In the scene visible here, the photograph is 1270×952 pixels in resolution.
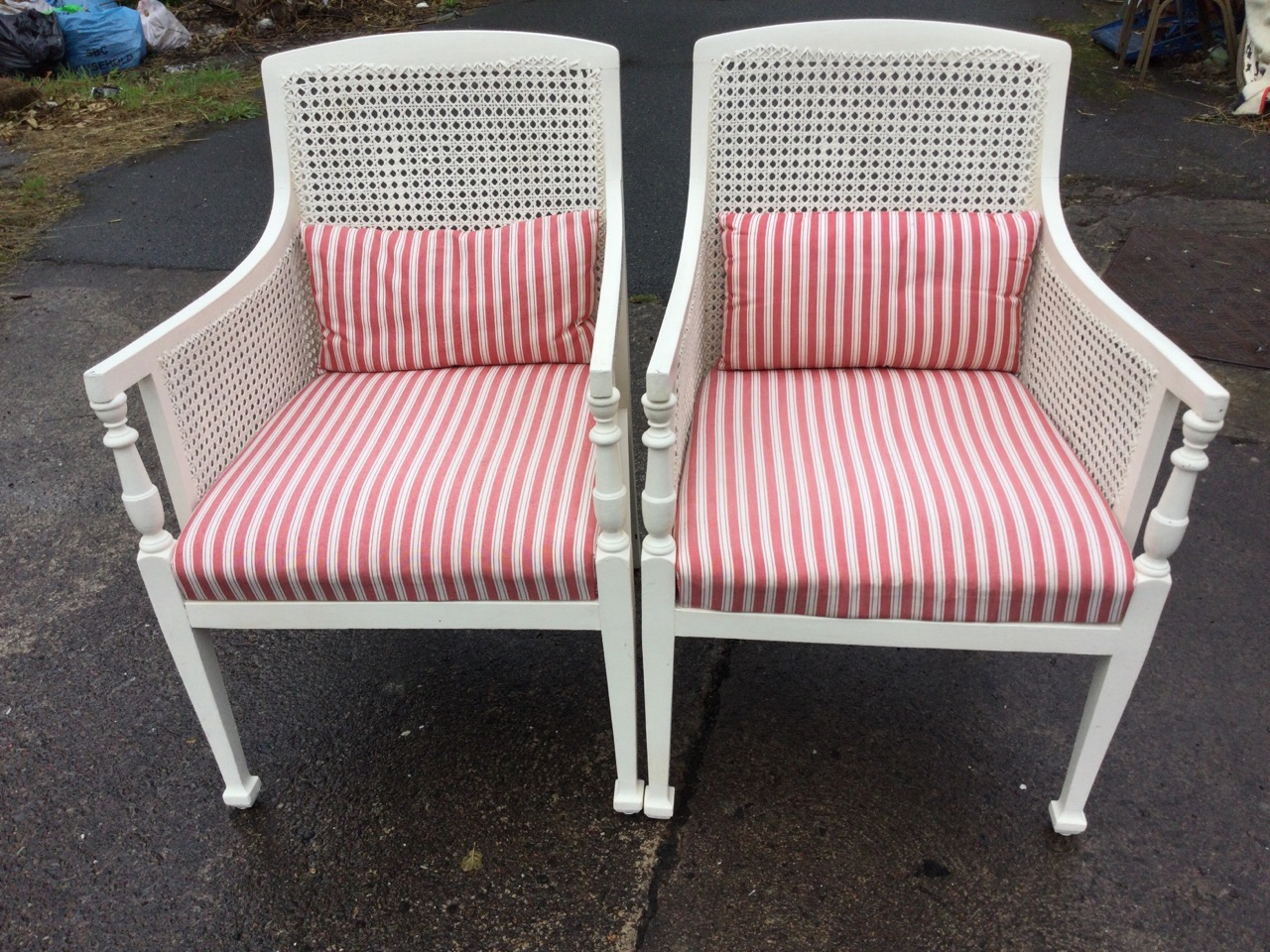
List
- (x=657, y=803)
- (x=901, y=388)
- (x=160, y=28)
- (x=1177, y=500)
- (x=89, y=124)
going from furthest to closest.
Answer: (x=160, y=28), (x=89, y=124), (x=901, y=388), (x=657, y=803), (x=1177, y=500)

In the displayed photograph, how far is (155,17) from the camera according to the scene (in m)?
6.52

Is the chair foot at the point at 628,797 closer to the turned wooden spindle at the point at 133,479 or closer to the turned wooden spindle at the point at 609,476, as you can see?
the turned wooden spindle at the point at 609,476

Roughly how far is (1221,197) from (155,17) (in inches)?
251

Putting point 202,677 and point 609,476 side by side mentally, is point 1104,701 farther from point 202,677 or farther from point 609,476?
point 202,677

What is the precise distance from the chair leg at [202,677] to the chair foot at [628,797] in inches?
25.1

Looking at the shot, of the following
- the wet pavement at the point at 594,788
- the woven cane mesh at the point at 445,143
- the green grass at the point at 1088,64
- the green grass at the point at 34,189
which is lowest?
the green grass at the point at 34,189

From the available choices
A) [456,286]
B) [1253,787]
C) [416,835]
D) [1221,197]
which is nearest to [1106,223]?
[1221,197]

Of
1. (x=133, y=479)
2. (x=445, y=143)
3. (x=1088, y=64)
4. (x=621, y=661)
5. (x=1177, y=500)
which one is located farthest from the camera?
(x=1088, y=64)

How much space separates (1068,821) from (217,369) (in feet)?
A: 5.15

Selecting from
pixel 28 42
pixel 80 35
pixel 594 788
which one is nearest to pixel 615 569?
pixel 594 788

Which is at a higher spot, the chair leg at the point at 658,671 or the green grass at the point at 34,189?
the chair leg at the point at 658,671

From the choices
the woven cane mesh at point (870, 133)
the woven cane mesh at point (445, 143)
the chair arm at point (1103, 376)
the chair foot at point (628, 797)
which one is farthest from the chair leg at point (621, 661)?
the woven cane mesh at point (445, 143)

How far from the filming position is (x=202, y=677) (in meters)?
1.56

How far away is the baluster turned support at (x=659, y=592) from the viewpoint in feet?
4.35
